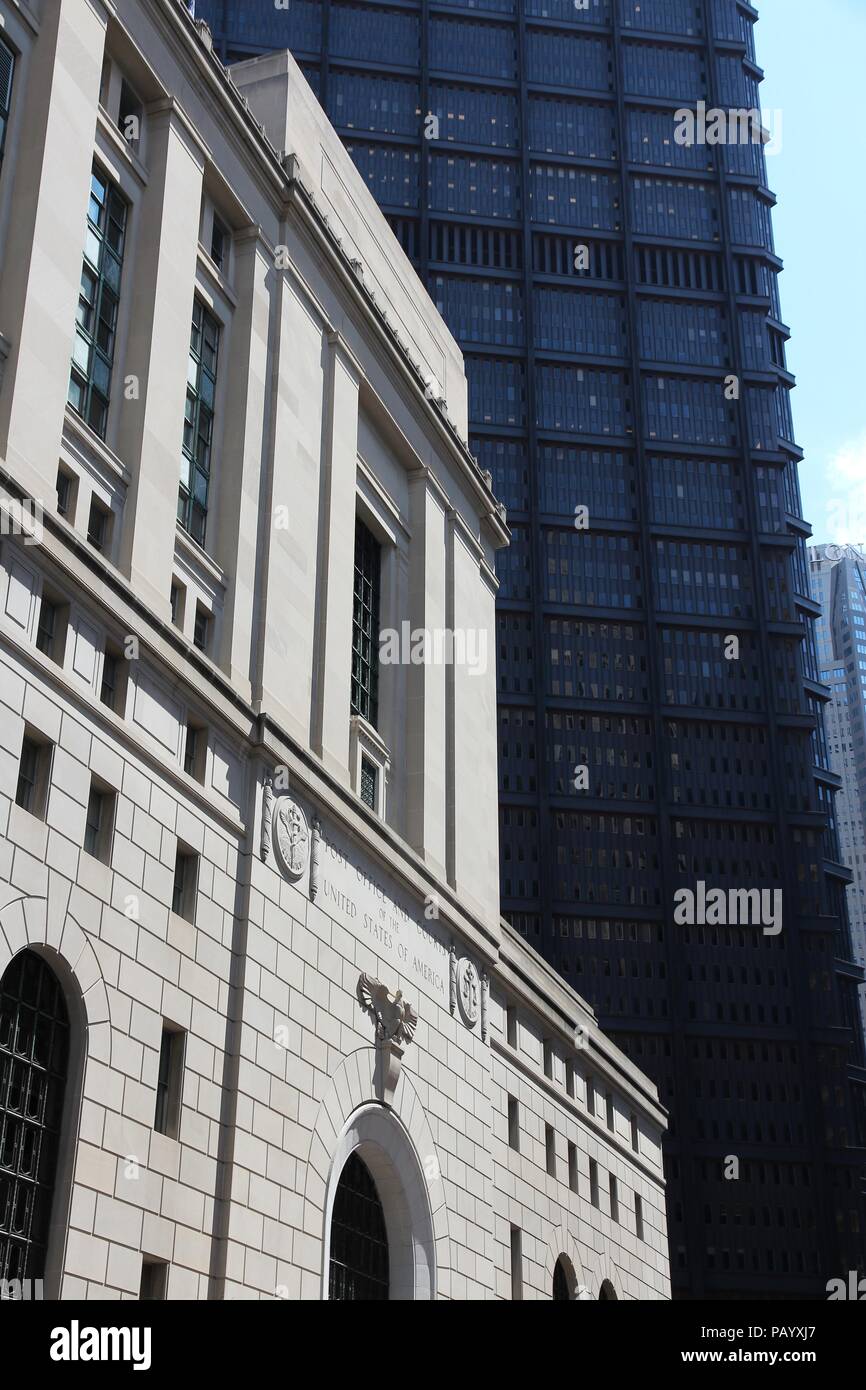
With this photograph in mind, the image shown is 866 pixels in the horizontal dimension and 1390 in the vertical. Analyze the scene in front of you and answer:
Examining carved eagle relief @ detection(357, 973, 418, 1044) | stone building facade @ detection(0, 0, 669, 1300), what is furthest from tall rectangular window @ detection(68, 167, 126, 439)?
carved eagle relief @ detection(357, 973, 418, 1044)

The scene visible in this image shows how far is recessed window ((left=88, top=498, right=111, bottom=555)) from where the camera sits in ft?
107

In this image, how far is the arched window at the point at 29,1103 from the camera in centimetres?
2548

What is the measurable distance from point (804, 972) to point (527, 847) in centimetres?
2038

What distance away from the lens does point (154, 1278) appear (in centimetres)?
2866

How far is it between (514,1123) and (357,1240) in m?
11.8

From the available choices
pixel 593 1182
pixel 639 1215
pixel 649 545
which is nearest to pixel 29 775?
pixel 593 1182

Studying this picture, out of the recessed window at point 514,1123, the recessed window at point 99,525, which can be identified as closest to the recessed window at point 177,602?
the recessed window at point 99,525

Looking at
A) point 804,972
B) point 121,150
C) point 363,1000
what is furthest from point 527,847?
point 121,150

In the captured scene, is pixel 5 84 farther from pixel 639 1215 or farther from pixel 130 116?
pixel 639 1215

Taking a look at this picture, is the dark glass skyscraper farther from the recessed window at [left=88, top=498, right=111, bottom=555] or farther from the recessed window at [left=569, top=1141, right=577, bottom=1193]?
the recessed window at [left=88, top=498, right=111, bottom=555]

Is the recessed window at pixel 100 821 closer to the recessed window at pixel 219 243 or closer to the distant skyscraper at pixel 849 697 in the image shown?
the recessed window at pixel 219 243

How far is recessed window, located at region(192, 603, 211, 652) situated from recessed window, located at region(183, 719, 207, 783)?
296cm

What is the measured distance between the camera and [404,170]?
126 meters

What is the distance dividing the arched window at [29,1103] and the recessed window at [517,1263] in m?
24.3
